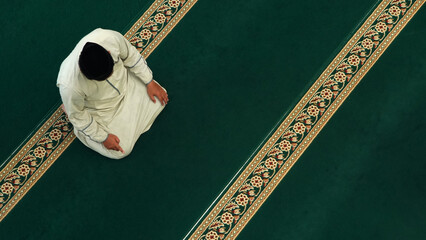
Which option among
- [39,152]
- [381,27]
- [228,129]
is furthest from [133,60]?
[381,27]

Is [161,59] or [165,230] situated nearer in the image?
[165,230]

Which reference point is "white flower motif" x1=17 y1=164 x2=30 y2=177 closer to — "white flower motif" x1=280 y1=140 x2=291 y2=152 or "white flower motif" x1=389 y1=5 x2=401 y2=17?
→ "white flower motif" x1=280 y1=140 x2=291 y2=152

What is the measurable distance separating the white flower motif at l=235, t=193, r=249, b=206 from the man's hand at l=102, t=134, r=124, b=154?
62 cm

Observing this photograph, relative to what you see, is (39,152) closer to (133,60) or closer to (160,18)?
(133,60)

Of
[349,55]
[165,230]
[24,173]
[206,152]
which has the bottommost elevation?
[24,173]

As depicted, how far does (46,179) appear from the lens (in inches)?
89.3

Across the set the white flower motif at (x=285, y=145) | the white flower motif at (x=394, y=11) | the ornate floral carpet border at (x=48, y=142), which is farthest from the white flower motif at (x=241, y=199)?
the white flower motif at (x=394, y=11)

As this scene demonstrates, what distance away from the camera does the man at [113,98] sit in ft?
6.03

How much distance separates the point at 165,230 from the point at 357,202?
93 centimetres

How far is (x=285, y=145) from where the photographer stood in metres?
2.29

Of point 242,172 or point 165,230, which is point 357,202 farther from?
point 165,230

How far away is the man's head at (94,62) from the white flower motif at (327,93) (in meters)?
1.13

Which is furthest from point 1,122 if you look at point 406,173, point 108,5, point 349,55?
point 406,173

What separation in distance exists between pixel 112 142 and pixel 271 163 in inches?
30.4
